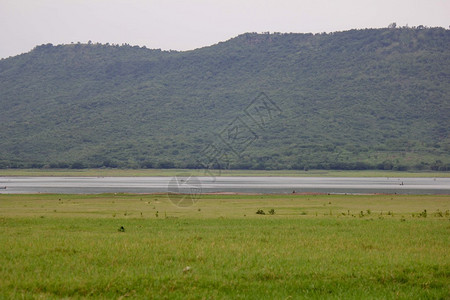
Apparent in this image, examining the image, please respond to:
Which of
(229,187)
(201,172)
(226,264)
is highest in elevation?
(226,264)

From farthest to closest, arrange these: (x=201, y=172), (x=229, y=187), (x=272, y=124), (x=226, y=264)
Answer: (x=272, y=124)
(x=201, y=172)
(x=229, y=187)
(x=226, y=264)

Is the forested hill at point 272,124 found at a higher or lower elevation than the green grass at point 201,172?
higher

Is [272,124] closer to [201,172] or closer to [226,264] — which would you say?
[201,172]

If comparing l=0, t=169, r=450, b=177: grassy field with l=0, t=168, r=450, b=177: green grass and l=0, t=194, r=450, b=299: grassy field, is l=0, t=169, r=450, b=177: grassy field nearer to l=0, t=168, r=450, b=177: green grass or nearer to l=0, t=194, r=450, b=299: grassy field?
l=0, t=168, r=450, b=177: green grass

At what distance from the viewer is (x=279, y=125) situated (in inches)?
6334

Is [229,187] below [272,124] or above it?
below

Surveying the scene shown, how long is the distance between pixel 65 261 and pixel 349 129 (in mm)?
144507

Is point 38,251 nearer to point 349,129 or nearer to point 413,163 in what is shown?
point 413,163

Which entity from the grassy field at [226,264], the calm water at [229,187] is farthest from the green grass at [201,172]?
the grassy field at [226,264]

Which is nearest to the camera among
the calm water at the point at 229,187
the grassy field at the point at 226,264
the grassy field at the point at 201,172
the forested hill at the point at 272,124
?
the grassy field at the point at 226,264

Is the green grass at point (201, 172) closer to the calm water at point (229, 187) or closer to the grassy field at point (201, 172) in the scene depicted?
the grassy field at point (201, 172)

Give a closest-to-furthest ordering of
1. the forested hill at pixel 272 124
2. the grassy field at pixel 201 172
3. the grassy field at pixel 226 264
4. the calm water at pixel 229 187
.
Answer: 1. the grassy field at pixel 226 264
2. the calm water at pixel 229 187
3. the grassy field at pixel 201 172
4. the forested hill at pixel 272 124

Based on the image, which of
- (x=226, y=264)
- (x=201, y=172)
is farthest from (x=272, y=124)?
(x=226, y=264)

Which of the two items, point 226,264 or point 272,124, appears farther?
point 272,124
